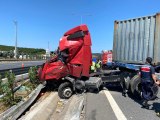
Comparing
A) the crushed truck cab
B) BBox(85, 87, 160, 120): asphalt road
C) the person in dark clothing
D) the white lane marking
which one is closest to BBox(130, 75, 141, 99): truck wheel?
BBox(85, 87, 160, 120): asphalt road

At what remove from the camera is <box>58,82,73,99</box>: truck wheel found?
13.1m

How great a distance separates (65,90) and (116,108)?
139 inches

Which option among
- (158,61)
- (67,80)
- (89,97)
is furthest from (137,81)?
(67,80)

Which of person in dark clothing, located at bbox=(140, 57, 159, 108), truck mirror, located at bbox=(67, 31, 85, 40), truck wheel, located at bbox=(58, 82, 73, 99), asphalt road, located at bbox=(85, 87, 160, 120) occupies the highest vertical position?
truck mirror, located at bbox=(67, 31, 85, 40)

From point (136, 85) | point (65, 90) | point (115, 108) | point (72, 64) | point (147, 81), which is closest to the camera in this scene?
point (115, 108)

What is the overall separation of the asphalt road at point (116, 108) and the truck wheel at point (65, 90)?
0.83 metres

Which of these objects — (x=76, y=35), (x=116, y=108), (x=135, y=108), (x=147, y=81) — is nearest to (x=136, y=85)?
(x=147, y=81)

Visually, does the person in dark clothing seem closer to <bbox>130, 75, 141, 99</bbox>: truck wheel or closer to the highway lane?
the highway lane

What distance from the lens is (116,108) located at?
10.2 m

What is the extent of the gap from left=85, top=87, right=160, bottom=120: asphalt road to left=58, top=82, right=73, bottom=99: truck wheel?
2.71 feet

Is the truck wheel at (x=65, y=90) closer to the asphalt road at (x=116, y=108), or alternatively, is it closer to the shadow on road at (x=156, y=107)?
the asphalt road at (x=116, y=108)

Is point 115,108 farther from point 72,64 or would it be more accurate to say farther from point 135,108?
point 72,64

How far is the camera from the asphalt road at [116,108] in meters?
8.90

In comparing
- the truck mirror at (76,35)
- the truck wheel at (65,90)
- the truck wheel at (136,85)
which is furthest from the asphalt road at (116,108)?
the truck mirror at (76,35)
